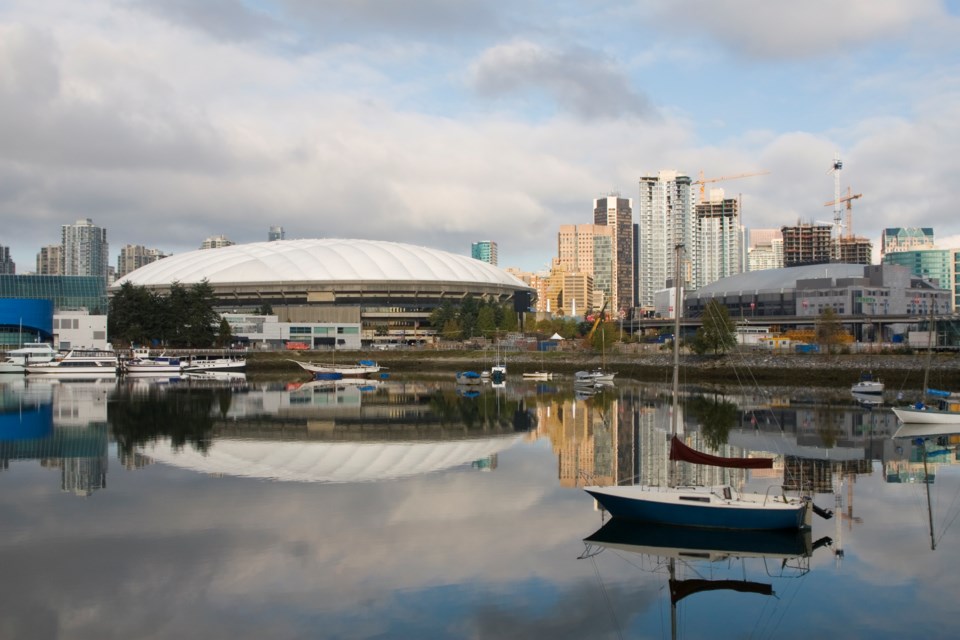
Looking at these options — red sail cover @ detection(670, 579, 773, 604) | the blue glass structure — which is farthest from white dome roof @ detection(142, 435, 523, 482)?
the blue glass structure

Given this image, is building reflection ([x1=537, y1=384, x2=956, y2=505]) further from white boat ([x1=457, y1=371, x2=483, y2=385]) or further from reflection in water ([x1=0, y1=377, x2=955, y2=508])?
white boat ([x1=457, y1=371, x2=483, y2=385])

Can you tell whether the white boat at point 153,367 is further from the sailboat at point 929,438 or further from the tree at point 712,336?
the sailboat at point 929,438

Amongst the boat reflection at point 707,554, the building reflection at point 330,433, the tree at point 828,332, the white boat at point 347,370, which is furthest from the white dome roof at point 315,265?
the boat reflection at point 707,554

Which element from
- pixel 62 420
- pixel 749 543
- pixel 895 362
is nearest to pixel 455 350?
pixel 895 362

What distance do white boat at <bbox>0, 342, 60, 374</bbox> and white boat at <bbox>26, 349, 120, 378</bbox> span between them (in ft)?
4.23

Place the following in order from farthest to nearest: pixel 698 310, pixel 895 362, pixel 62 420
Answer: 1. pixel 698 310
2. pixel 895 362
3. pixel 62 420

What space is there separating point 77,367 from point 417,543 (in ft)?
258

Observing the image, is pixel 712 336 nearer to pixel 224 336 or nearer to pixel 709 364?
pixel 709 364

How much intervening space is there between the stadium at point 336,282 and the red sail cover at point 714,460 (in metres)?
101

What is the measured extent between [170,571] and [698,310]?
13516cm

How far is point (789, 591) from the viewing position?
607 inches

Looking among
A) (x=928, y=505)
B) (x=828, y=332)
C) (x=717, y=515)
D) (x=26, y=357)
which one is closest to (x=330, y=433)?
(x=717, y=515)

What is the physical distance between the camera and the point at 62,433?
121 ft

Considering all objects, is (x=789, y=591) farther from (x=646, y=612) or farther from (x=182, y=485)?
(x=182, y=485)
